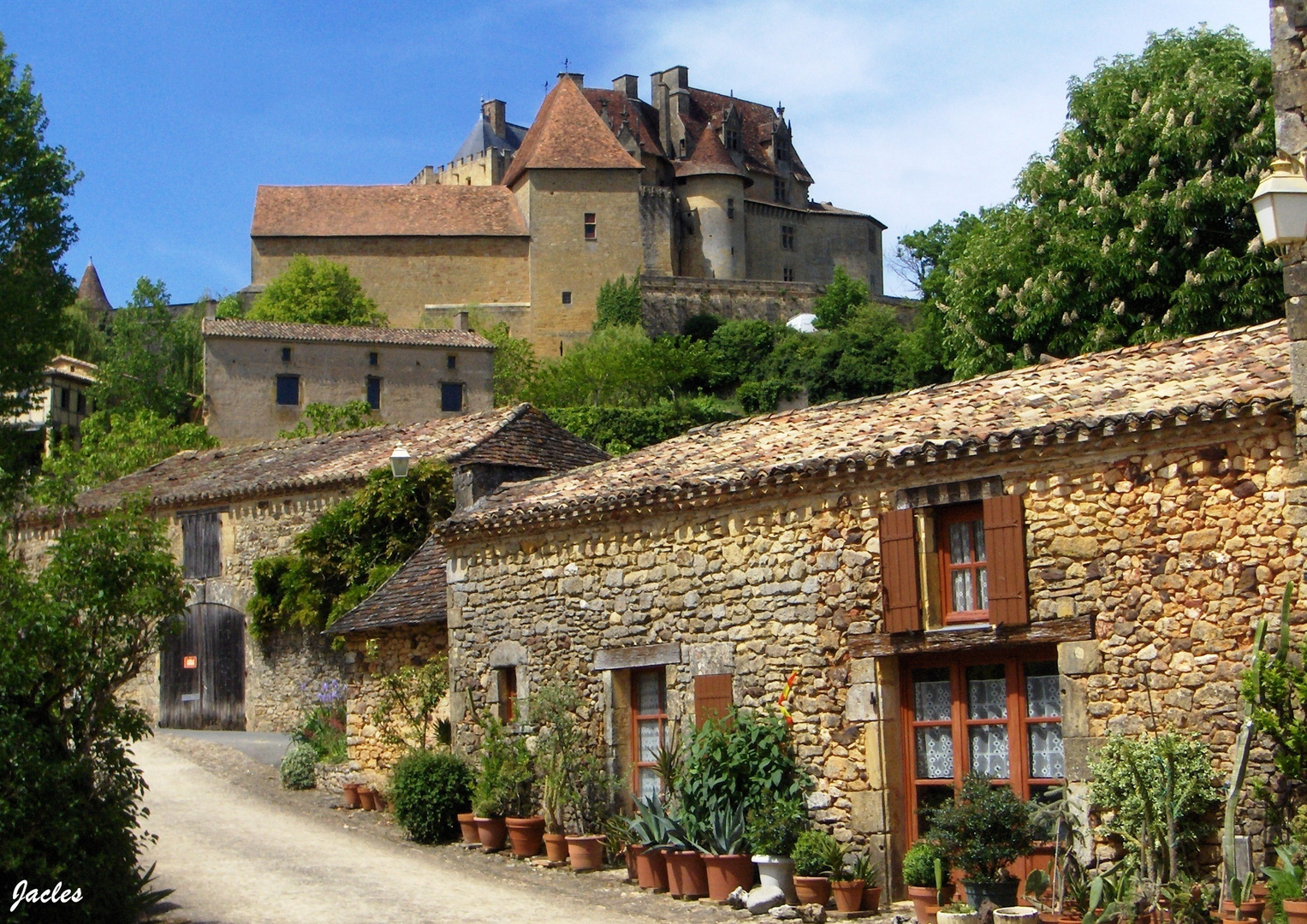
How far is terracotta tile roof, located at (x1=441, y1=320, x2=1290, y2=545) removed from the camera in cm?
1091

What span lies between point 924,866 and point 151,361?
5117 centimetres

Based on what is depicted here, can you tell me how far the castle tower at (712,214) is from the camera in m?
79.4

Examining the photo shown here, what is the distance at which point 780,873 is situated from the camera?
12.2 m

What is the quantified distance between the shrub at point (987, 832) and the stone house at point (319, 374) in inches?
1557

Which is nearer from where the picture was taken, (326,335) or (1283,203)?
(1283,203)

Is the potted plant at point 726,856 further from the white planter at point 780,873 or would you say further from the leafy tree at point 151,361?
the leafy tree at point 151,361

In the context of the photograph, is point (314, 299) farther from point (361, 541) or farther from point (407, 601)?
point (407, 601)

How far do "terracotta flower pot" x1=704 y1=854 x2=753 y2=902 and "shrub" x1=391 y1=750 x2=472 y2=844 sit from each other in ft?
13.1

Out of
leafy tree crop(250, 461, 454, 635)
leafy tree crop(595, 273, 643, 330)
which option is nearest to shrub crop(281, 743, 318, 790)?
leafy tree crop(250, 461, 454, 635)

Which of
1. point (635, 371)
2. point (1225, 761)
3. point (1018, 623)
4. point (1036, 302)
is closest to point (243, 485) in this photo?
point (1036, 302)

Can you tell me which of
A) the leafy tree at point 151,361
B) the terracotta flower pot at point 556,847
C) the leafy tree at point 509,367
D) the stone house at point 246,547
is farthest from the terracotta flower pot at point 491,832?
the leafy tree at point 509,367

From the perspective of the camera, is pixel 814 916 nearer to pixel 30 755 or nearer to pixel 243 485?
pixel 30 755

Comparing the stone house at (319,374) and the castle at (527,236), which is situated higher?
the castle at (527,236)

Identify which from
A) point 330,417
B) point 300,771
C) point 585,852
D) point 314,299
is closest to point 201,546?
point 300,771
